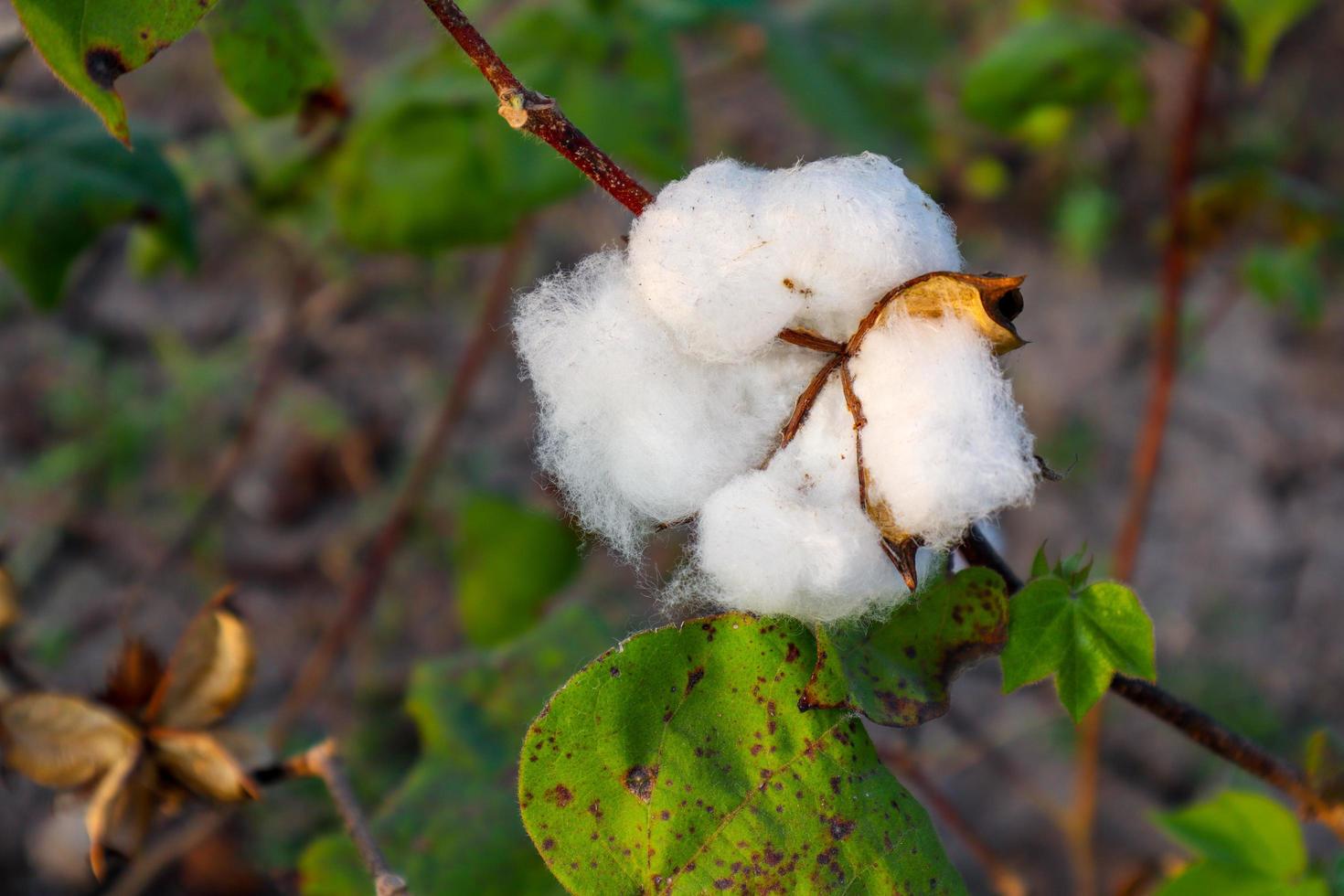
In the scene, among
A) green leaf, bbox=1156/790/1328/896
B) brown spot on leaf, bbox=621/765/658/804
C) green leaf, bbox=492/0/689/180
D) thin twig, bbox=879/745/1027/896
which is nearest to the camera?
brown spot on leaf, bbox=621/765/658/804

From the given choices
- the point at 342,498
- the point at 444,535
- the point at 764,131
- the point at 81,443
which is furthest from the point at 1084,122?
the point at 81,443

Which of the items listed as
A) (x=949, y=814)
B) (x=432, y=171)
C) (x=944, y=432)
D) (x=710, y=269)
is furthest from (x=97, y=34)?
(x=949, y=814)

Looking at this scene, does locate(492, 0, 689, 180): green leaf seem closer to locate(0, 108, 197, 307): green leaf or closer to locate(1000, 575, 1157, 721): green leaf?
locate(0, 108, 197, 307): green leaf

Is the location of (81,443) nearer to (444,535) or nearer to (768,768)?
(444,535)

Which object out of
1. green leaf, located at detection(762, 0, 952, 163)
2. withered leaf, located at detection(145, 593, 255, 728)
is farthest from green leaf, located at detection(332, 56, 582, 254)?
withered leaf, located at detection(145, 593, 255, 728)

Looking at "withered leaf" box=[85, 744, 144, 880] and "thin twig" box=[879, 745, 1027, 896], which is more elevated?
"withered leaf" box=[85, 744, 144, 880]

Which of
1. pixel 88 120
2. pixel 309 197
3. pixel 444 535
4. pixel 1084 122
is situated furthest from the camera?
pixel 1084 122

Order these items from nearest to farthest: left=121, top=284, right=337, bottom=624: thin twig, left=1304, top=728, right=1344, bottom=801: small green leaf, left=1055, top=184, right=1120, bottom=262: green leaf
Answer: left=1304, top=728, right=1344, bottom=801: small green leaf < left=121, top=284, right=337, bottom=624: thin twig < left=1055, top=184, right=1120, bottom=262: green leaf
